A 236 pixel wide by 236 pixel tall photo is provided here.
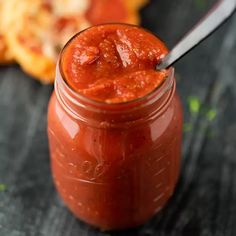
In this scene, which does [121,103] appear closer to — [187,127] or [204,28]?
[204,28]

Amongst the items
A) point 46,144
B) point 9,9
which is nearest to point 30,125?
point 46,144

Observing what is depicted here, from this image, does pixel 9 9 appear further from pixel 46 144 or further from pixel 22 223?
pixel 22 223

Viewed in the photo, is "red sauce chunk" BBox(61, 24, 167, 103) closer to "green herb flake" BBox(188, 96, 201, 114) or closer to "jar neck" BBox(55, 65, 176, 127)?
"jar neck" BBox(55, 65, 176, 127)

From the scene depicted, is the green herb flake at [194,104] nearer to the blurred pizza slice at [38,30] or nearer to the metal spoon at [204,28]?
the blurred pizza slice at [38,30]

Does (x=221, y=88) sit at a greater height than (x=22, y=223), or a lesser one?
greater

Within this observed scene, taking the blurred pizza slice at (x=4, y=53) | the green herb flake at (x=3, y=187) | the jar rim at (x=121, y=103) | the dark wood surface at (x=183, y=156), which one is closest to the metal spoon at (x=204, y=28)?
the jar rim at (x=121, y=103)

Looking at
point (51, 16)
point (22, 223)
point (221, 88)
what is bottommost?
point (22, 223)

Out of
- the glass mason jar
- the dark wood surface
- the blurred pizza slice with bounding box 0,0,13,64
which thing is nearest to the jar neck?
the glass mason jar
